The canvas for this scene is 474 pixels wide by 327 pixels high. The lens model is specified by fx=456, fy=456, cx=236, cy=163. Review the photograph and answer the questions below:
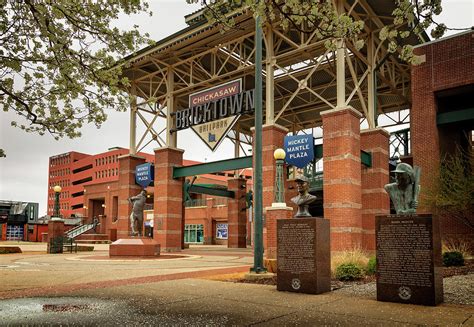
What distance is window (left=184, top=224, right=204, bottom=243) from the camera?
60472mm

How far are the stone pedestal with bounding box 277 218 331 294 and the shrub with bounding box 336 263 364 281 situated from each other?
2.11m

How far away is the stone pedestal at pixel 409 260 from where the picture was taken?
26.6ft

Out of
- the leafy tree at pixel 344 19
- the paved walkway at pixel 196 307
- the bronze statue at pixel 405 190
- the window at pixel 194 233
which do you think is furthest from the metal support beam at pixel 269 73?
the window at pixel 194 233

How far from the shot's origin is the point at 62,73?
Result: 8.26 meters

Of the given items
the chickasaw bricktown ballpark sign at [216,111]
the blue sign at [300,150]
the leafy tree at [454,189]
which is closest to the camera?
the leafy tree at [454,189]

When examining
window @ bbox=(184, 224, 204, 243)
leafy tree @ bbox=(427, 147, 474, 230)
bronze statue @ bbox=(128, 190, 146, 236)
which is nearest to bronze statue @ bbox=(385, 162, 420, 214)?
leafy tree @ bbox=(427, 147, 474, 230)

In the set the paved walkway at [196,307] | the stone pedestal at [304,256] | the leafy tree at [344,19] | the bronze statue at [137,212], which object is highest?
the leafy tree at [344,19]

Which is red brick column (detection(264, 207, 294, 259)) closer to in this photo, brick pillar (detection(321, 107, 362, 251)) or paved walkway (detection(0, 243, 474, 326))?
paved walkway (detection(0, 243, 474, 326))

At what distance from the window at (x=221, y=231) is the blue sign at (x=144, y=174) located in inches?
1028

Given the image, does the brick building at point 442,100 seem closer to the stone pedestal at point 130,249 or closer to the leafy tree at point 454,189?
the leafy tree at point 454,189

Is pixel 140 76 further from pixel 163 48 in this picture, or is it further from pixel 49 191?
pixel 49 191

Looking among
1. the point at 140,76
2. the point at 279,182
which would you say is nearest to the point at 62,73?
the point at 279,182

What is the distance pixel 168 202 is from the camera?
31.1 m

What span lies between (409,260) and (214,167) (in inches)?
861
